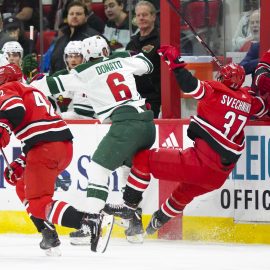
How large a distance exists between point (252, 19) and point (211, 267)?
234 centimetres

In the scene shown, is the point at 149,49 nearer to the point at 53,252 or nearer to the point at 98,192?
the point at 98,192

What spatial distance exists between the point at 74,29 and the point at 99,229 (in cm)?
289

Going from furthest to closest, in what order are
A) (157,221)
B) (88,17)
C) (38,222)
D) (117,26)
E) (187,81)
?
(88,17) → (117,26) → (157,221) → (187,81) → (38,222)

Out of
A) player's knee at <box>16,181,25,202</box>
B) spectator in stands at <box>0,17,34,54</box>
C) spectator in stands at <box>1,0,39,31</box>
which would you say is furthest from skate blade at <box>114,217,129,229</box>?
spectator in stands at <box>1,0,39,31</box>

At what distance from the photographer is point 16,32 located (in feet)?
35.5

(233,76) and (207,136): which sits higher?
(233,76)

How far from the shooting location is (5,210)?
939 cm

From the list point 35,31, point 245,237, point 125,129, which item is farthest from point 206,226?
point 35,31

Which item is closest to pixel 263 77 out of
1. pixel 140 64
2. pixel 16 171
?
pixel 140 64

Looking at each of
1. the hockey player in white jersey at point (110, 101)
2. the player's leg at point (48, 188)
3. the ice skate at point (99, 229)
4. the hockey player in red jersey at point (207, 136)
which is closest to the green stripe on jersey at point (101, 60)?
the hockey player in white jersey at point (110, 101)

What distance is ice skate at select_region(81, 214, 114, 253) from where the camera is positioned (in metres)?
7.51

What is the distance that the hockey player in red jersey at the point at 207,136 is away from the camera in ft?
26.9

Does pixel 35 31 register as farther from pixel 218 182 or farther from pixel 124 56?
pixel 218 182

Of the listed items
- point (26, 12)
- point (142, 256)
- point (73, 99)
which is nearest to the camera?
point (142, 256)
